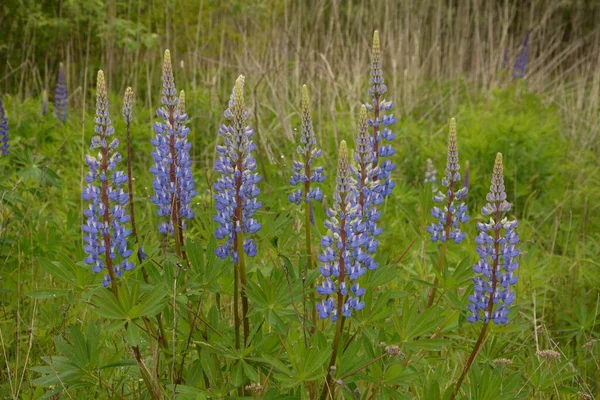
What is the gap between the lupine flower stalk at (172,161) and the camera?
6.36 ft

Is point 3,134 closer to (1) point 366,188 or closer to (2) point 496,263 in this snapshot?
(1) point 366,188

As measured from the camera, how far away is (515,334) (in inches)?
122

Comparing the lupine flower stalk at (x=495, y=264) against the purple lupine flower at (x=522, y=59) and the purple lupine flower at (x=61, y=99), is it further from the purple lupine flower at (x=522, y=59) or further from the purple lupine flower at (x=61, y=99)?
the purple lupine flower at (x=522, y=59)

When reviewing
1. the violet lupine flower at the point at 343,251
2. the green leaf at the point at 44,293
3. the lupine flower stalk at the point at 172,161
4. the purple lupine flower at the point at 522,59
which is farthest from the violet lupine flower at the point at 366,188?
the purple lupine flower at the point at 522,59

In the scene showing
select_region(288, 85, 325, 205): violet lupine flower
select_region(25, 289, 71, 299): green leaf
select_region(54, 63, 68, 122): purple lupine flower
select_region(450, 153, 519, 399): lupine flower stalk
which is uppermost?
select_region(288, 85, 325, 205): violet lupine flower

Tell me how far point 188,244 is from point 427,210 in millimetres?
835

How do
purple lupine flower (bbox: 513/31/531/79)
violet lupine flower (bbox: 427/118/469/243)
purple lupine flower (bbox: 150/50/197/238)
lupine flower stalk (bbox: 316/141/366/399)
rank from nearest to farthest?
lupine flower stalk (bbox: 316/141/366/399), purple lupine flower (bbox: 150/50/197/238), violet lupine flower (bbox: 427/118/469/243), purple lupine flower (bbox: 513/31/531/79)

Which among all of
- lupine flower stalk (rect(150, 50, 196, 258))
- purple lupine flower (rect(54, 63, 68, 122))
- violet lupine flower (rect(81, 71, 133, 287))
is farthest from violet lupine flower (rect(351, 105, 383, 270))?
purple lupine flower (rect(54, 63, 68, 122))

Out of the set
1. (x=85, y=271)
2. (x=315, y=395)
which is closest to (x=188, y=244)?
(x=85, y=271)

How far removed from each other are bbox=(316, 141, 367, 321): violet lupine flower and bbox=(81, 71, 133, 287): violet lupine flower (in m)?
0.52

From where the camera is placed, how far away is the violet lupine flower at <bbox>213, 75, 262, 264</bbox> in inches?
70.4

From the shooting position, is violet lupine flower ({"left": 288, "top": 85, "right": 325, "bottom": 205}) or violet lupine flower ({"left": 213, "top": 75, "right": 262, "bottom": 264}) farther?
violet lupine flower ({"left": 288, "top": 85, "right": 325, "bottom": 205})

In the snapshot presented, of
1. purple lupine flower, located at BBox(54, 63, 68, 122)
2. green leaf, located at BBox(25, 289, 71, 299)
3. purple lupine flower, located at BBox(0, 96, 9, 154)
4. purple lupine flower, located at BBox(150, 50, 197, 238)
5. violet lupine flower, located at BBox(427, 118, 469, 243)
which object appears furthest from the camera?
purple lupine flower, located at BBox(54, 63, 68, 122)

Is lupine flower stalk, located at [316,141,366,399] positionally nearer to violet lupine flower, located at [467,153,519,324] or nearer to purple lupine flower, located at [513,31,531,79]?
violet lupine flower, located at [467,153,519,324]
